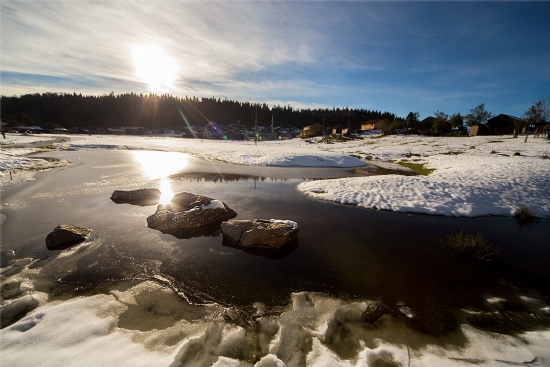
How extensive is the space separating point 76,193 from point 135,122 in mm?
168824

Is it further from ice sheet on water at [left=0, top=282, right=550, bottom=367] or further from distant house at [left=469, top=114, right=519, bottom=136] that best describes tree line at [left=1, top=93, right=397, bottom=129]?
ice sheet on water at [left=0, top=282, right=550, bottom=367]

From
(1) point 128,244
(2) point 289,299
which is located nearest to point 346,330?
(2) point 289,299

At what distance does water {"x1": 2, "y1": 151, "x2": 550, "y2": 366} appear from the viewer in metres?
5.46

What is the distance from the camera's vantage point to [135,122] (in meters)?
154

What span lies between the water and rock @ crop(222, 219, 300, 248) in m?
0.40

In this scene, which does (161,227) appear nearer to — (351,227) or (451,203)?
(351,227)

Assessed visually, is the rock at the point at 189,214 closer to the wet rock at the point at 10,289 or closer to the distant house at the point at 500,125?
the wet rock at the point at 10,289

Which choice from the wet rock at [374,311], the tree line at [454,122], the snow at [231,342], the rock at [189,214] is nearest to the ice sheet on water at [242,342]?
the snow at [231,342]

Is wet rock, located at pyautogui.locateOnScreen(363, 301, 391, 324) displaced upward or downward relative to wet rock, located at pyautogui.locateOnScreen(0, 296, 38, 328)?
upward

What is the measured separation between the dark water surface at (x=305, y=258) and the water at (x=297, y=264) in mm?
36

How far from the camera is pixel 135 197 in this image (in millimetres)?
13094

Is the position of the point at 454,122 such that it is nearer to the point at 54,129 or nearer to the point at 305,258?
the point at 305,258

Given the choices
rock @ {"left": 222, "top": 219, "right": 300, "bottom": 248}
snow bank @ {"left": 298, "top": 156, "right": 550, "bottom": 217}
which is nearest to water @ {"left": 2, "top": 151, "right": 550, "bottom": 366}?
rock @ {"left": 222, "top": 219, "right": 300, "bottom": 248}

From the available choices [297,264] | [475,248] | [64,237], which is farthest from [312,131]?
[64,237]
